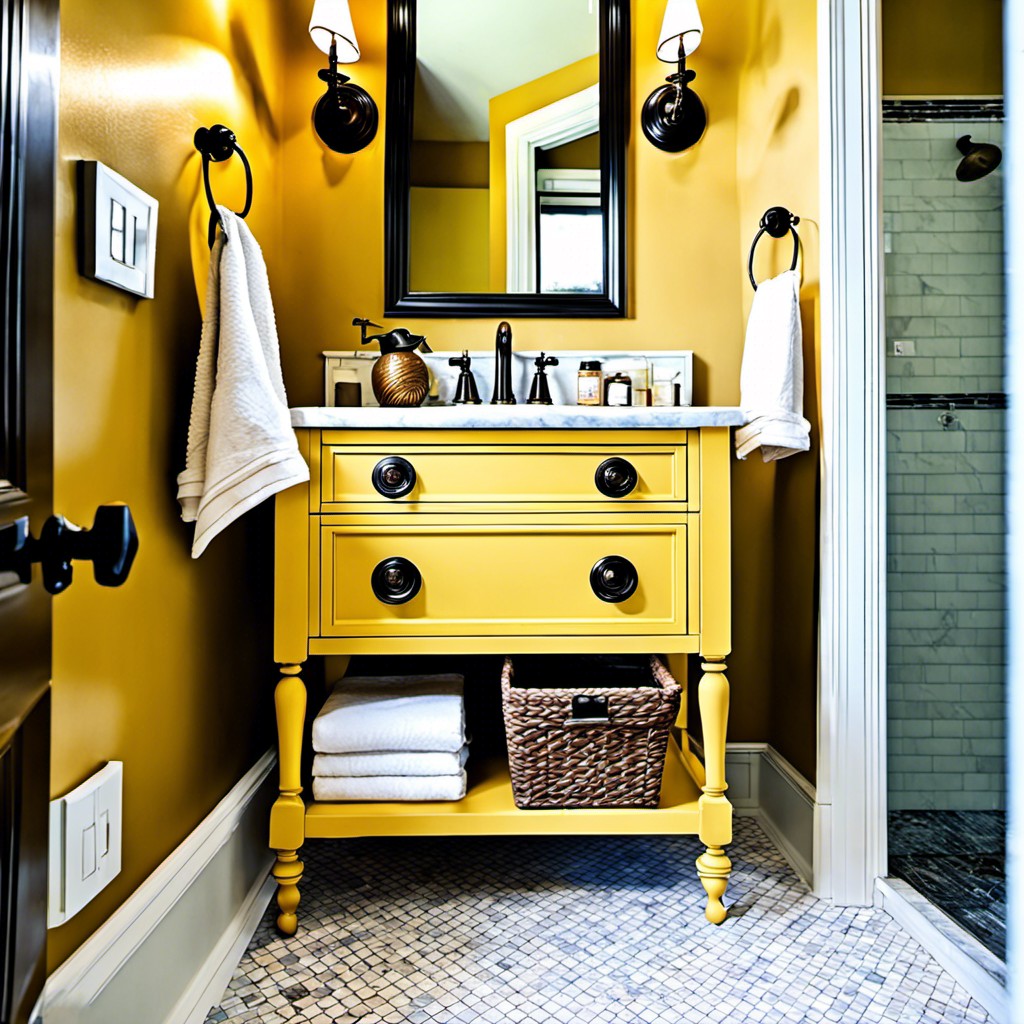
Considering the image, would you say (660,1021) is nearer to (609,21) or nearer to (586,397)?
(586,397)

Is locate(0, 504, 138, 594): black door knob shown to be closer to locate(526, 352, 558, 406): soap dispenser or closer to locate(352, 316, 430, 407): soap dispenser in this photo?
locate(352, 316, 430, 407): soap dispenser

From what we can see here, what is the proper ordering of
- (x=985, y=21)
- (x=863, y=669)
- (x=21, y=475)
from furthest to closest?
(x=985, y=21) → (x=863, y=669) → (x=21, y=475)

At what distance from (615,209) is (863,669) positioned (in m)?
1.13

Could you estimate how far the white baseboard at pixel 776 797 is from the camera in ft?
5.00

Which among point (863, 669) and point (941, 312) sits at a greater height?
point (941, 312)

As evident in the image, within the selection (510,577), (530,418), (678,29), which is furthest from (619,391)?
(678,29)

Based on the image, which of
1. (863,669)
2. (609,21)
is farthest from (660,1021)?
(609,21)

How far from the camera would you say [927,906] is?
1339 millimetres

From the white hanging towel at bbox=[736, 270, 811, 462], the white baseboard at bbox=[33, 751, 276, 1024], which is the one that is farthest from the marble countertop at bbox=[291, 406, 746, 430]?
the white baseboard at bbox=[33, 751, 276, 1024]

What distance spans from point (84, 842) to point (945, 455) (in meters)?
1.86

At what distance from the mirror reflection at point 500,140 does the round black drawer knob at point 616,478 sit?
0.65m

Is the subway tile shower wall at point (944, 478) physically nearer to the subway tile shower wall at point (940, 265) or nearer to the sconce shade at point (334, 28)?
the subway tile shower wall at point (940, 265)

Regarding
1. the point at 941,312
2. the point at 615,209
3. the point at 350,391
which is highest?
the point at 615,209

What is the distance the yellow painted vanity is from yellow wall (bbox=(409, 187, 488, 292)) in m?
0.60
